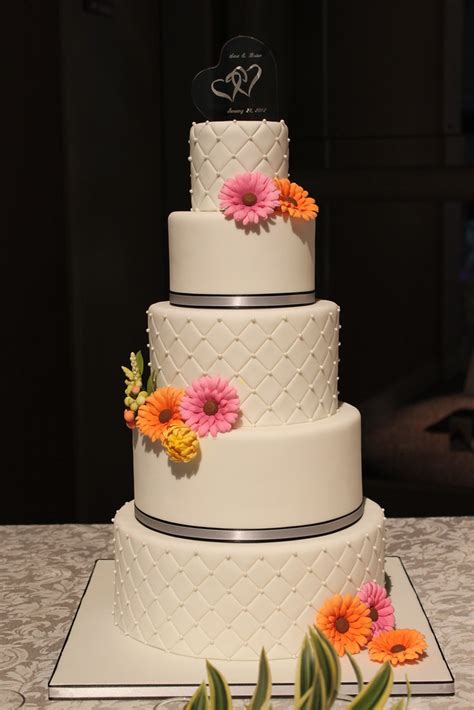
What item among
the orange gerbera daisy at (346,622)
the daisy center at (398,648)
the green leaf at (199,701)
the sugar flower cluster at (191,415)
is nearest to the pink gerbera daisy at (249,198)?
the sugar flower cluster at (191,415)

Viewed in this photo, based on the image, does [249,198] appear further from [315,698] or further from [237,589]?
[315,698]

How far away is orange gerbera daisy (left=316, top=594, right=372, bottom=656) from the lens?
227 cm

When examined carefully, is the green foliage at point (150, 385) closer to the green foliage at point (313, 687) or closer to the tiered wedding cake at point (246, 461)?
the tiered wedding cake at point (246, 461)

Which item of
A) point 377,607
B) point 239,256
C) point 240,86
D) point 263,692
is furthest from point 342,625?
point 240,86

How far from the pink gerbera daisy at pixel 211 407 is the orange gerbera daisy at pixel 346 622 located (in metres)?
0.46

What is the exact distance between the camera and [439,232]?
503 cm

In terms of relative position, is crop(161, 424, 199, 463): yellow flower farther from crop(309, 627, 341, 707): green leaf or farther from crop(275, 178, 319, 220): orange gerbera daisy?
crop(309, 627, 341, 707): green leaf

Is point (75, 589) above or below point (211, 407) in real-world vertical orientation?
below

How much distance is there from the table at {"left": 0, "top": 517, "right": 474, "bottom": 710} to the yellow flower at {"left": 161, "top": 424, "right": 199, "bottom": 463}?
514 mm

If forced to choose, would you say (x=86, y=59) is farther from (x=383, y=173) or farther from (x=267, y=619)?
(x=267, y=619)

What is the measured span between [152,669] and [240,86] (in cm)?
134

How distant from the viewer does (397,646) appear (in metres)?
2.22

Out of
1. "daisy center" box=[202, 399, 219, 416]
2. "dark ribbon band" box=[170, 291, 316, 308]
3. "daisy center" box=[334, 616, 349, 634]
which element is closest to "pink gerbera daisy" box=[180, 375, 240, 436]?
"daisy center" box=[202, 399, 219, 416]

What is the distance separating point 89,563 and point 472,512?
242 centimetres
